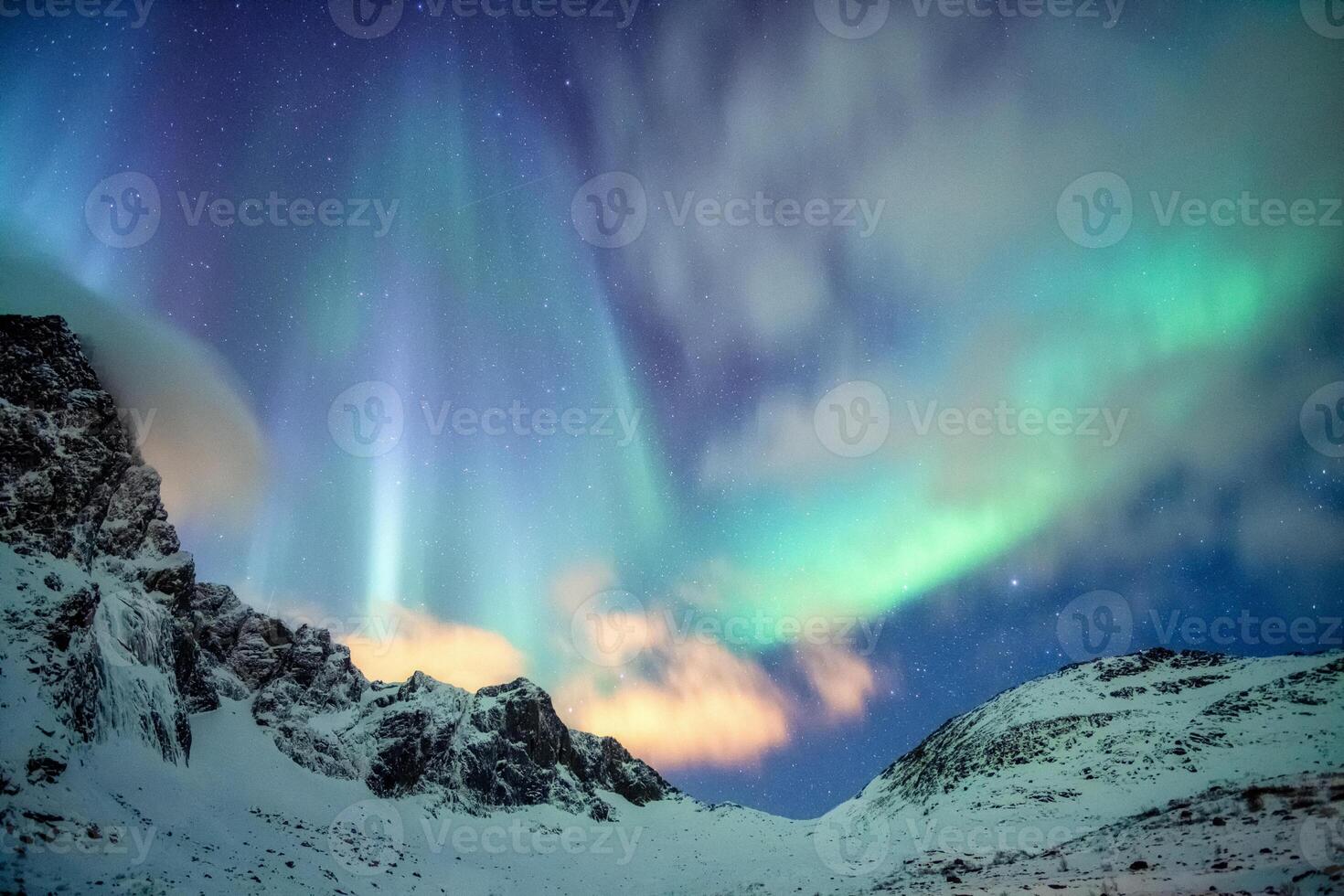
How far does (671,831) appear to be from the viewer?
225ft

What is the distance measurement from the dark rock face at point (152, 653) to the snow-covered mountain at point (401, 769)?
0.69ft

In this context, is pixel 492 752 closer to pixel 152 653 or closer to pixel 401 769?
pixel 401 769

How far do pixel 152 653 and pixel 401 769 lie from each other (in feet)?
87.5

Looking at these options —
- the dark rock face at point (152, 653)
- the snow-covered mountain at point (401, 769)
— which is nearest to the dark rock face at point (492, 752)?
the dark rock face at point (152, 653)

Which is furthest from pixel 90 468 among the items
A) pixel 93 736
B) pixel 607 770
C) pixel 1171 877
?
pixel 607 770

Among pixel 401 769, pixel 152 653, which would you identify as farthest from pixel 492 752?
pixel 152 653

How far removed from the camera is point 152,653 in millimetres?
38781

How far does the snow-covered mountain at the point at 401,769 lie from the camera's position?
69.1ft

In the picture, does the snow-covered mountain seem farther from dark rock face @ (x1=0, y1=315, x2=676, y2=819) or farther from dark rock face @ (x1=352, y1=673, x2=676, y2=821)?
dark rock face @ (x1=352, y1=673, x2=676, y2=821)

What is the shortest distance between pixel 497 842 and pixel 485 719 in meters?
23.1

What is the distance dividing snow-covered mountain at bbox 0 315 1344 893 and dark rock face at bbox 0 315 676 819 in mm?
209

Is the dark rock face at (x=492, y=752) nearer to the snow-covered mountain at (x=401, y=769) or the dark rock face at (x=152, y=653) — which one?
the dark rock face at (x=152, y=653)

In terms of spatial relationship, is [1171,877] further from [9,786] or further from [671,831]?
[671,831]

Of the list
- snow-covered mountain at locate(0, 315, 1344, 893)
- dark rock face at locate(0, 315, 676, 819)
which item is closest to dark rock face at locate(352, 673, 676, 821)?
dark rock face at locate(0, 315, 676, 819)
